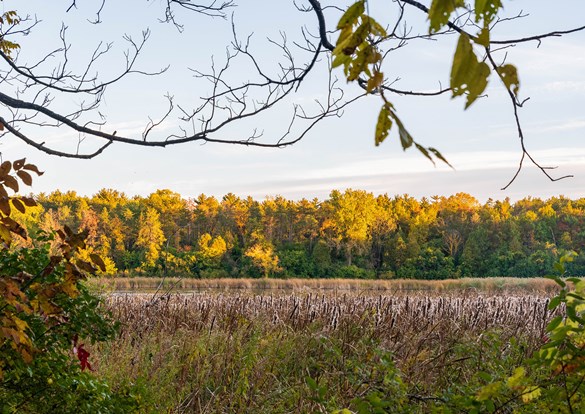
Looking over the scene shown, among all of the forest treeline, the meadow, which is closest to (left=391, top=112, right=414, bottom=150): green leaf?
the meadow

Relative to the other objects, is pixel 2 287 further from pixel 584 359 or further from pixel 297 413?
pixel 297 413

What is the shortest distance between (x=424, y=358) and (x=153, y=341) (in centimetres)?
271

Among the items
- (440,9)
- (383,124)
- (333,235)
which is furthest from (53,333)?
(333,235)

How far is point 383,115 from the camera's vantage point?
1070 millimetres

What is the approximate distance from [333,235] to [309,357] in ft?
166

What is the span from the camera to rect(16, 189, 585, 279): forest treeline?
172ft

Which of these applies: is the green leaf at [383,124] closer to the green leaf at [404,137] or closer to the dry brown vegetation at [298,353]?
the green leaf at [404,137]

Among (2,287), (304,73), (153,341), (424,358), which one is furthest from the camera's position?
(153,341)

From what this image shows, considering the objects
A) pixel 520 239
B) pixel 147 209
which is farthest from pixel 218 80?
pixel 520 239

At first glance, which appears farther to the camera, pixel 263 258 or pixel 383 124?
pixel 263 258

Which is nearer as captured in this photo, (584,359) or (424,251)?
(584,359)

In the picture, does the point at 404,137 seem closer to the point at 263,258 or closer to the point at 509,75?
the point at 509,75

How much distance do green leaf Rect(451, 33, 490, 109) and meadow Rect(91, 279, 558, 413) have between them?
1443mm

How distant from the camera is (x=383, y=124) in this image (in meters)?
1.07
